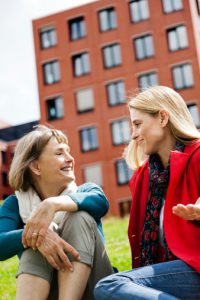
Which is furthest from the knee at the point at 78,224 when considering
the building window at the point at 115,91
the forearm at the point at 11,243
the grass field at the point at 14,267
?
the building window at the point at 115,91

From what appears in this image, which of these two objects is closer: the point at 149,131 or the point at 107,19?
the point at 149,131

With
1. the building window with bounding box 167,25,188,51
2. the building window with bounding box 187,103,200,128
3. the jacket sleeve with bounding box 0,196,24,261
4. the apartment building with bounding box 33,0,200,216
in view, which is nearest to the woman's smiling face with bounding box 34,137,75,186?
the jacket sleeve with bounding box 0,196,24,261

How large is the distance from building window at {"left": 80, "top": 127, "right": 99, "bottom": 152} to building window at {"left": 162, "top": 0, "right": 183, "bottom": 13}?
946 centimetres

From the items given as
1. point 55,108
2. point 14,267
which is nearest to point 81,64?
point 55,108

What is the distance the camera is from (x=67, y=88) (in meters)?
36.1

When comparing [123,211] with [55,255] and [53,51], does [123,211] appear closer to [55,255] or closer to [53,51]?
[53,51]

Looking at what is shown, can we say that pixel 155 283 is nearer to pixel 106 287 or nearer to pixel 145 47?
pixel 106 287

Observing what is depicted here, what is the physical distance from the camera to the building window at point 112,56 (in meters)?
35.1

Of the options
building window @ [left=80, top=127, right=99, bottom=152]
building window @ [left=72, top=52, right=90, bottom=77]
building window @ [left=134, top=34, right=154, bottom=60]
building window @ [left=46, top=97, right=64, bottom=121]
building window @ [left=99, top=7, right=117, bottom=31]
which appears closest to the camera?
building window @ [left=134, top=34, right=154, bottom=60]

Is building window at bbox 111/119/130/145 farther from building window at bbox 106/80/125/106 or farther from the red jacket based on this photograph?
the red jacket

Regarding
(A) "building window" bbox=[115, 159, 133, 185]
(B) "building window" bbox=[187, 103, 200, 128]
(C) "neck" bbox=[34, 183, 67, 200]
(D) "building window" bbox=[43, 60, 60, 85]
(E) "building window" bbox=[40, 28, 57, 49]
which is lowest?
(A) "building window" bbox=[115, 159, 133, 185]

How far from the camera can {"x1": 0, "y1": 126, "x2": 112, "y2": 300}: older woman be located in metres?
3.07

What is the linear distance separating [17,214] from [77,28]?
1348 inches

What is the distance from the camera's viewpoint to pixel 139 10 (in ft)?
115
